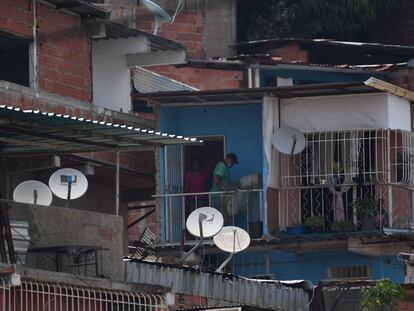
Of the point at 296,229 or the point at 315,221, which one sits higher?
the point at 315,221

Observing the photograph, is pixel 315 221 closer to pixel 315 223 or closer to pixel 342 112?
pixel 315 223

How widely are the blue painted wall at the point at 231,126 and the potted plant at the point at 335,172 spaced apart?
1239 millimetres

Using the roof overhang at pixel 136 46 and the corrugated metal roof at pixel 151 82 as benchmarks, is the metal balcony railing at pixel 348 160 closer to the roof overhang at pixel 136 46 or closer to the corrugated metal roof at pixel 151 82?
the roof overhang at pixel 136 46

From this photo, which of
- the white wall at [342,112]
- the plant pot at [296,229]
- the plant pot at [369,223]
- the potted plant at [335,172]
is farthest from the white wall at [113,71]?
the plant pot at [369,223]

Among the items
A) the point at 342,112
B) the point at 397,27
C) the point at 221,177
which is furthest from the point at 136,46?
the point at 397,27

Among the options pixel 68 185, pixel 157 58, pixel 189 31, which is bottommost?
pixel 68 185

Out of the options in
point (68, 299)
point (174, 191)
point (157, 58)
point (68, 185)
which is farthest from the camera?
point (157, 58)

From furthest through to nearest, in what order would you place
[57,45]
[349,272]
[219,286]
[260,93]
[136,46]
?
[136,46], [349,272], [260,93], [57,45], [219,286]

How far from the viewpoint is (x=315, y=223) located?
2842 cm

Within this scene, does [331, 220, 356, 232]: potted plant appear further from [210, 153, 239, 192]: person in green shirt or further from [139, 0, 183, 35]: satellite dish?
[139, 0, 183, 35]: satellite dish

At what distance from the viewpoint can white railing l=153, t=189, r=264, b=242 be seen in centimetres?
2877

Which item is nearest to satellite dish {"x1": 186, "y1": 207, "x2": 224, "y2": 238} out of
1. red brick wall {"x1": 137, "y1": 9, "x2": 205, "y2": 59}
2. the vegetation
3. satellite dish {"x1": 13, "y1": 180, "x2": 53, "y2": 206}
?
satellite dish {"x1": 13, "y1": 180, "x2": 53, "y2": 206}

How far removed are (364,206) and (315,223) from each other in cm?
72

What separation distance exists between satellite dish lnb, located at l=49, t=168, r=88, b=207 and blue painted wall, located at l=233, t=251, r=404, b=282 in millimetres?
5910
